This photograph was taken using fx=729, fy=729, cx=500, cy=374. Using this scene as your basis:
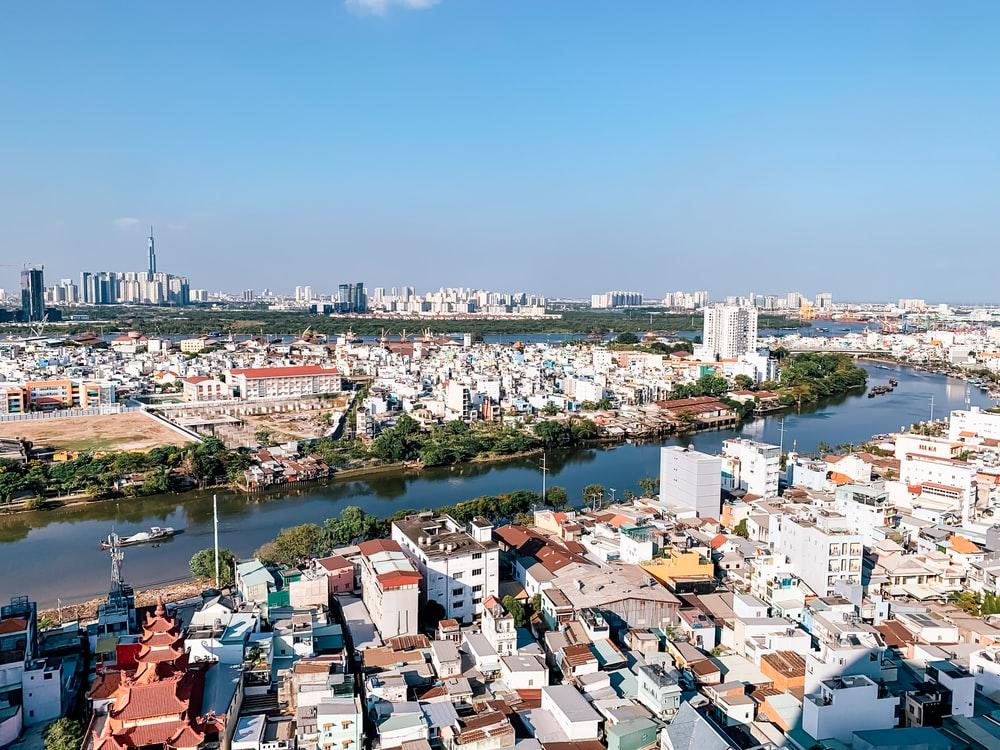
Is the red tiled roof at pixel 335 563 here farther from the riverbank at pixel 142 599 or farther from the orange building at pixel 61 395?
the orange building at pixel 61 395

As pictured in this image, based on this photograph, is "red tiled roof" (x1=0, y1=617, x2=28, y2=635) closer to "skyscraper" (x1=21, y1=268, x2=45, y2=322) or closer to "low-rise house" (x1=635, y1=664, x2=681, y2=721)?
"low-rise house" (x1=635, y1=664, x2=681, y2=721)

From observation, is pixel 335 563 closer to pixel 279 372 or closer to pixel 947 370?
pixel 279 372

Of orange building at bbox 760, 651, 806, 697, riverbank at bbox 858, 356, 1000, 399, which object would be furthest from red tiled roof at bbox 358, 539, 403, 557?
riverbank at bbox 858, 356, 1000, 399

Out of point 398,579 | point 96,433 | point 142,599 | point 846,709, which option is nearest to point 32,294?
point 96,433

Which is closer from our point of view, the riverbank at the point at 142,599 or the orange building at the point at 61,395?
the riverbank at the point at 142,599

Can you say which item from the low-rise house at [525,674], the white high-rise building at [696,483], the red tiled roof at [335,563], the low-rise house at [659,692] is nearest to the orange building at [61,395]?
the red tiled roof at [335,563]

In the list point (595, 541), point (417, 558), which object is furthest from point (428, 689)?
point (595, 541)

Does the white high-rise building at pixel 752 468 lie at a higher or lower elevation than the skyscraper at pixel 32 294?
lower
